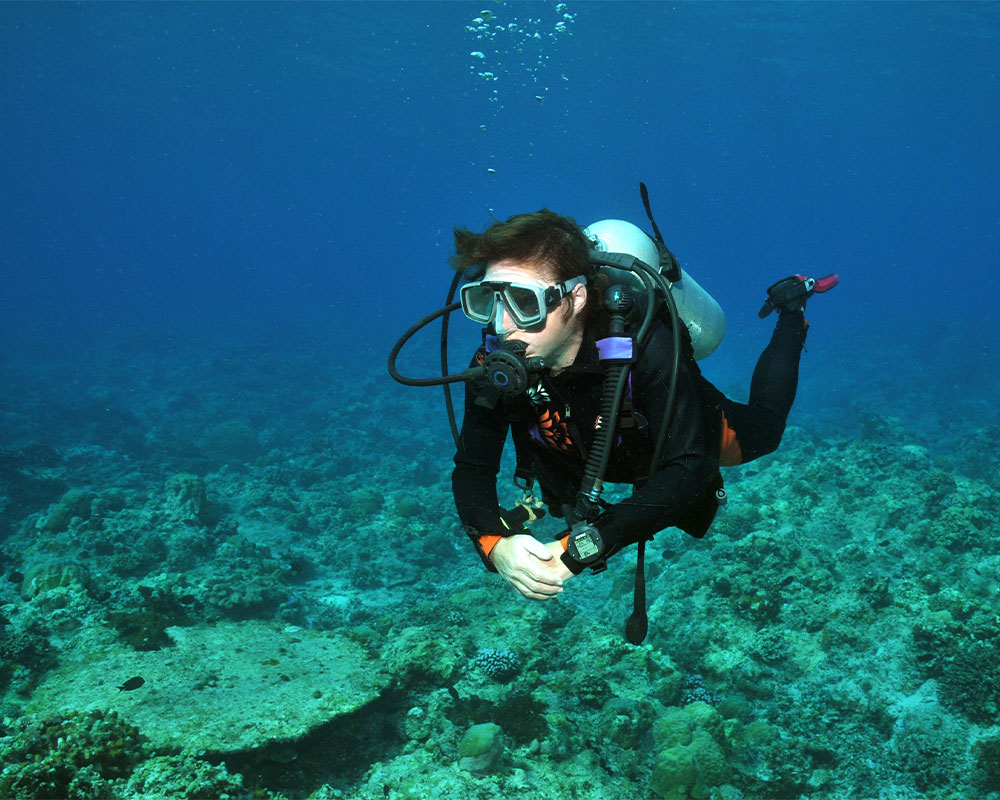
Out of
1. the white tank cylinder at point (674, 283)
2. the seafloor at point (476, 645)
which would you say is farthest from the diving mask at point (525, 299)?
the seafloor at point (476, 645)

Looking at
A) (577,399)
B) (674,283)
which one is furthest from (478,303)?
(674,283)

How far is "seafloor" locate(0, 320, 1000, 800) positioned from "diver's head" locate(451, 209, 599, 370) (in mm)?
3601

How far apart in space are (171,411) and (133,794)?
19.8 meters

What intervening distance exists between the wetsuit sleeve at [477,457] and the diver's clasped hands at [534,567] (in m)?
0.37

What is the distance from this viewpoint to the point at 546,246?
2963 mm

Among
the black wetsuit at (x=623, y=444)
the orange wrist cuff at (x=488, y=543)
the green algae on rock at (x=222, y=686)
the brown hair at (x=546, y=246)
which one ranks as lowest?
the green algae on rock at (x=222, y=686)

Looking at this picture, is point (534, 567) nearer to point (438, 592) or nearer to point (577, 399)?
point (577, 399)

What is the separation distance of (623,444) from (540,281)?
103cm

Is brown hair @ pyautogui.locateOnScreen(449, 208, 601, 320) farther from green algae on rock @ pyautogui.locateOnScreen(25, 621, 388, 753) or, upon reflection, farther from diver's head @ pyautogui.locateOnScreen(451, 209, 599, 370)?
green algae on rock @ pyautogui.locateOnScreen(25, 621, 388, 753)

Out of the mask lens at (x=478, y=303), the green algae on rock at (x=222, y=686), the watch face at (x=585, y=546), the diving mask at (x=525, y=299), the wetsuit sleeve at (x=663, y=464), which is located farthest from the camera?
the green algae on rock at (x=222, y=686)

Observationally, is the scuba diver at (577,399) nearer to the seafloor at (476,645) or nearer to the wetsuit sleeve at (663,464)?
the wetsuit sleeve at (663,464)

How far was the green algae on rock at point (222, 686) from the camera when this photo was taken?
4520mm

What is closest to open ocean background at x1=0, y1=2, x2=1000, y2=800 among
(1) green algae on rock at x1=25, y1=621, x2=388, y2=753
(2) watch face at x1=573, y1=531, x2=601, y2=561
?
(1) green algae on rock at x1=25, y1=621, x2=388, y2=753

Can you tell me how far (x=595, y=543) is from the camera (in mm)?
2520
